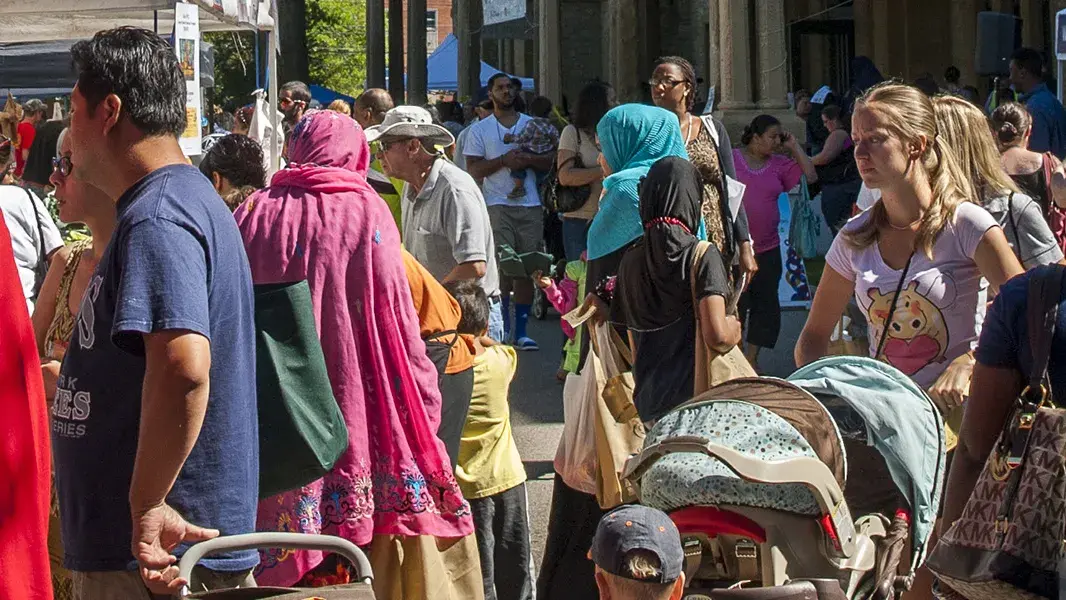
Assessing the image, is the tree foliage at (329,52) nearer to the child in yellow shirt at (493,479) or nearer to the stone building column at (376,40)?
the stone building column at (376,40)

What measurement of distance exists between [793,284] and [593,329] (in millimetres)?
7498

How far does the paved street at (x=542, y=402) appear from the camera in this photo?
766 centimetres

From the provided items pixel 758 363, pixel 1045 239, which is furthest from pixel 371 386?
pixel 758 363

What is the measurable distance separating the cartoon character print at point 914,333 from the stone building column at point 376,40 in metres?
32.3

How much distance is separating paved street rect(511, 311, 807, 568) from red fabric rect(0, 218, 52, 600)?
400 centimetres

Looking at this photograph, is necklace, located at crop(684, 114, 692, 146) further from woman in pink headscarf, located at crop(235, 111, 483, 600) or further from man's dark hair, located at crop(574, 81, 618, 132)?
woman in pink headscarf, located at crop(235, 111, 483, 600)

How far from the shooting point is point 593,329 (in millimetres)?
5746

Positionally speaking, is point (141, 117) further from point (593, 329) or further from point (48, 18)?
point (48, 18)

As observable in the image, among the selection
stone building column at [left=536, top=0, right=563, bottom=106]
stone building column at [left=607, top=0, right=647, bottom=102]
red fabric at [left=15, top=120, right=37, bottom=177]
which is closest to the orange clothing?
red fabric at [left=15, top=120, right=37, bottom=177]

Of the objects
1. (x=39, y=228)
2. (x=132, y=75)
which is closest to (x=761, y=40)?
(x=39, y=228)

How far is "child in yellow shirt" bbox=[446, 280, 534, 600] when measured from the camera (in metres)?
5.64

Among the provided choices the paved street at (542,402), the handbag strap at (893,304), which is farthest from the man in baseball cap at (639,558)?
the paved street at (542,402)

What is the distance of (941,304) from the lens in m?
4.54

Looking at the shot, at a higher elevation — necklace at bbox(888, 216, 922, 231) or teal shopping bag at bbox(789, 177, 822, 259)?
teal shopping bag at bbox(789, 177, 822, 259)
